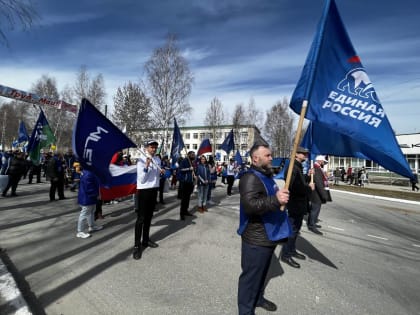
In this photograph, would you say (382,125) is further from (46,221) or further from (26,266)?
(46,221)

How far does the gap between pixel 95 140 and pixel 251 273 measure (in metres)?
3.18

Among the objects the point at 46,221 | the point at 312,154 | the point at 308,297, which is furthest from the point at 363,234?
the point at 46,221

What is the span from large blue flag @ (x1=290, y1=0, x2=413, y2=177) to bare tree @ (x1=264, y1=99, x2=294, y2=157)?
4713 centimetres

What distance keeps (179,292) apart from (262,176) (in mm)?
1897

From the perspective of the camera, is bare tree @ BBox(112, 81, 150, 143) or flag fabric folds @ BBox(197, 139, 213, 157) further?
bare tree @ BBox(112, 81, 150, 143)

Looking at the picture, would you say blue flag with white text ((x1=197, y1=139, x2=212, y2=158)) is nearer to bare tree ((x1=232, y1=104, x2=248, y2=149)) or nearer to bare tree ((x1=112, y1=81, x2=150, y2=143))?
bare tree ((x1=112, y1=81, x2=150, y2=143))

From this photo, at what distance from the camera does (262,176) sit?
8.20ft

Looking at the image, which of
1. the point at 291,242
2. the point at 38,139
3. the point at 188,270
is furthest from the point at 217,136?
the point at 188,270

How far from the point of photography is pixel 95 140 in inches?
165

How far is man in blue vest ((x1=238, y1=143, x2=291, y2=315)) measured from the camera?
243cm

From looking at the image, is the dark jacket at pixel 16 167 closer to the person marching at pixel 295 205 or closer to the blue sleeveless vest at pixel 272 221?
the person marching at pixel 295 205

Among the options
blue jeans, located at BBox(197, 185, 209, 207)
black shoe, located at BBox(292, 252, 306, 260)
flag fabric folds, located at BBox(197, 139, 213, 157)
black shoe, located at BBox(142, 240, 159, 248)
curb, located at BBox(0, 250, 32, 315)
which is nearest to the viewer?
curb, located at BBox(0, 250, 32, 315)

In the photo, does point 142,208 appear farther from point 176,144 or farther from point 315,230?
point 176,144

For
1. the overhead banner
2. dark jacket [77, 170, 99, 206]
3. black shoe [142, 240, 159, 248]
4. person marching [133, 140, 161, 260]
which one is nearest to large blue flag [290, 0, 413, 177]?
person marching [133, 140, 161, 260]
